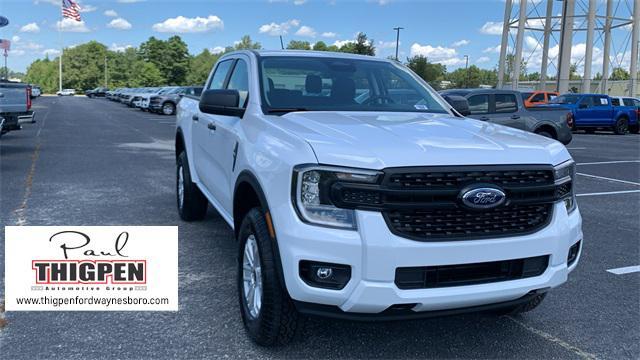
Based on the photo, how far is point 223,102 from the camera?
3916 mm

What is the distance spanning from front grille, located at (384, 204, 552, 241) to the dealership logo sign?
1.97 meters

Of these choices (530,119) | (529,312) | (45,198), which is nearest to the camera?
(529,312)

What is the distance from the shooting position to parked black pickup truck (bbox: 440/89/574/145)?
1274 centimetres

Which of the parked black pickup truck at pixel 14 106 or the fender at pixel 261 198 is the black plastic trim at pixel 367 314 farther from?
the parked black pickup truck at pixel 14 106

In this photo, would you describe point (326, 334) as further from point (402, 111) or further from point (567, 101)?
point (567, 101)

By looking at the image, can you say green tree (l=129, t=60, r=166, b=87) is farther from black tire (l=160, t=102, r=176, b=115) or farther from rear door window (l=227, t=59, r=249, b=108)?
rear door window (l=227, t=59, r=249, b=108)

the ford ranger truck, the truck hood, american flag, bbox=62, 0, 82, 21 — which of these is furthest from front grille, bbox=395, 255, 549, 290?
american flag, bbox=62, 0, 82, 21

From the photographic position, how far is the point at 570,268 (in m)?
Result: 3.34

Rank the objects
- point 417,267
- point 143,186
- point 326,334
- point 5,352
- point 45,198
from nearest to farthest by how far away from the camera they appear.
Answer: point 417,267
point 5,352
point 326,334
point 45,198
point 143,186

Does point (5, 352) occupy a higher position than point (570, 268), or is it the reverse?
point (570, 268)

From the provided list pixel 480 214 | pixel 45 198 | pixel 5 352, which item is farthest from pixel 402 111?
pixel 45 198

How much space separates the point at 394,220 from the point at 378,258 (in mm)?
212

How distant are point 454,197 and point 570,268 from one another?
1012mm

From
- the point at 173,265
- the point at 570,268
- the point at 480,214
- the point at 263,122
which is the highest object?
the point at 263,122
